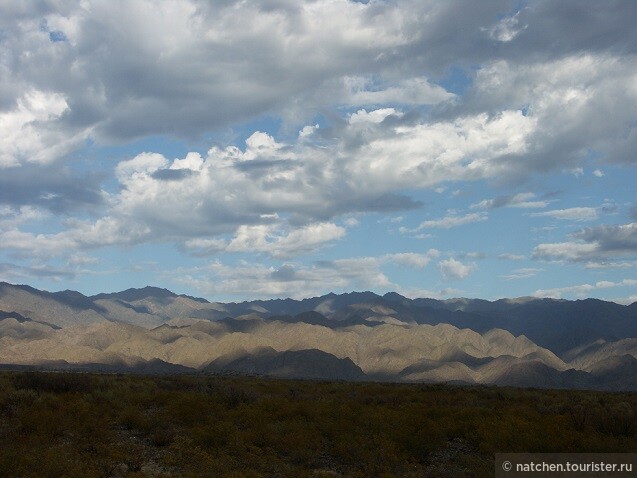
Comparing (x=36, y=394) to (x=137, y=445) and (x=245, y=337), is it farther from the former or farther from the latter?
(x=245, y=337)

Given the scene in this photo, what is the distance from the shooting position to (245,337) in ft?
616

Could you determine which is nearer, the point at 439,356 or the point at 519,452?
the point at 519,452

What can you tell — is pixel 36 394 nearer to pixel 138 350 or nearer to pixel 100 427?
pixel 100 427

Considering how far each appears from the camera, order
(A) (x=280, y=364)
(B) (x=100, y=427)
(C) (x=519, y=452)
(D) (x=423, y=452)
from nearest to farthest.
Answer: (C) (x=519, y=452)
(D) (x=423, y=452)
(B) (x=100, y=427)
(A) (x=280, y=364)

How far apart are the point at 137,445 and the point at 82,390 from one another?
12415mm

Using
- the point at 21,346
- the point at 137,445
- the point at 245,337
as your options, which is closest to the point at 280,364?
the point at 245,337

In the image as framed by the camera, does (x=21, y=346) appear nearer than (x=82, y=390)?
No

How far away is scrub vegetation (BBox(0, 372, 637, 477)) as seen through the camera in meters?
17.7

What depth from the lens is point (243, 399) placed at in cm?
2873

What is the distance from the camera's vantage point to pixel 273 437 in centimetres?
2084

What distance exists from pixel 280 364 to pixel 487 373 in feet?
185

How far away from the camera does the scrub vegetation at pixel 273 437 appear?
58.1 feet

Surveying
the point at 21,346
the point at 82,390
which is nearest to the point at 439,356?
the point at 21,346

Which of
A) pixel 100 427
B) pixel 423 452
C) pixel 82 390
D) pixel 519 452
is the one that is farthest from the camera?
pixel 82 390
